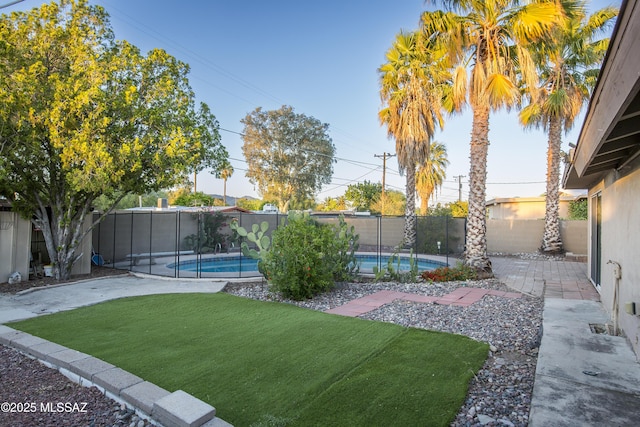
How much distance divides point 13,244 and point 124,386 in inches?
303

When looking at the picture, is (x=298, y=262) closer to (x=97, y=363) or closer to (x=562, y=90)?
(x=97, y=363)

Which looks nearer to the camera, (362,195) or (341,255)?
(341,255)

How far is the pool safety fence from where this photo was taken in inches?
490

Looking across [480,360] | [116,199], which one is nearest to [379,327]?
[480,360]

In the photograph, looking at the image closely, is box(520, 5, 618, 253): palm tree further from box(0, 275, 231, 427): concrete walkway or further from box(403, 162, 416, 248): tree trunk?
box(0, 275, 231, 427): concrete walkway

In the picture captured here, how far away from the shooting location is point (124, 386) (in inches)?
122

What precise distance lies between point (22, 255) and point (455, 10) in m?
12.1

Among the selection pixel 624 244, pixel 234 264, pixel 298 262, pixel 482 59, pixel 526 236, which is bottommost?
pixel 234 264

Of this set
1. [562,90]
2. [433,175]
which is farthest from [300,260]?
[433,175]

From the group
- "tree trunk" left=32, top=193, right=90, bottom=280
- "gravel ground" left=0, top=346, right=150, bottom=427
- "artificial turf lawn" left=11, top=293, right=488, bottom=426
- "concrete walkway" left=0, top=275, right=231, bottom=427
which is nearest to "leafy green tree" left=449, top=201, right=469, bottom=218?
"concrete walkway" left=0, top=275, right=231, bottom=427

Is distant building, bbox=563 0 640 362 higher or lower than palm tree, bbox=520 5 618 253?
lower

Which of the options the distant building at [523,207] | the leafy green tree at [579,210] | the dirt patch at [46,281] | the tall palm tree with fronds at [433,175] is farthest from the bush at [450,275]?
the tall palm tree with fronds at [433,175]

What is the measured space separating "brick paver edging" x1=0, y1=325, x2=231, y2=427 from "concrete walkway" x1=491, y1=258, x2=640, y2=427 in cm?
219

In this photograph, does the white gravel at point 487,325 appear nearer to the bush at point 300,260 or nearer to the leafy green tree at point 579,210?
the bush at point 300,260
